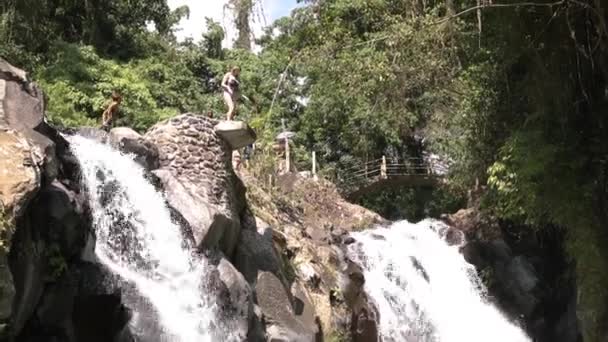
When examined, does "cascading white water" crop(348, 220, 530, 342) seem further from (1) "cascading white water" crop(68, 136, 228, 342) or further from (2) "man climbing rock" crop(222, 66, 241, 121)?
(1) "cascading white water" crop(68, 136, 228, 342)

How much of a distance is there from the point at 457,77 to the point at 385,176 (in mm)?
10591

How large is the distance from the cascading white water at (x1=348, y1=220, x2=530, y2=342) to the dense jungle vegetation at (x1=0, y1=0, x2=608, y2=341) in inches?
77.0

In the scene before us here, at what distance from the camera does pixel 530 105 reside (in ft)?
35.7

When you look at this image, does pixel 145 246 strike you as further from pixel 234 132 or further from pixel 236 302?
pixel 234 132

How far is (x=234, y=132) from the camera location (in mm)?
11297

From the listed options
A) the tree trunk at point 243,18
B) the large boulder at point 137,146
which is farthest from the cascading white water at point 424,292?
the tree trunk at point 243,18

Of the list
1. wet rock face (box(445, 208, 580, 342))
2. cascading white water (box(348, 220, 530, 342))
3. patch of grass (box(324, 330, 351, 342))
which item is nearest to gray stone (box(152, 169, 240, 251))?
patch of grass (box(324, 330, 351, 342))

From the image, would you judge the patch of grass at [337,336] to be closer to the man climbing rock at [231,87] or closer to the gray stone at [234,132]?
the gray stone at [234,132]

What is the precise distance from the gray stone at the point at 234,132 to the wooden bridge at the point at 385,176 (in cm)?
1154

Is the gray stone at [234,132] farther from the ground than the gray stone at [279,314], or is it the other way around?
the gray stone at [234,132]

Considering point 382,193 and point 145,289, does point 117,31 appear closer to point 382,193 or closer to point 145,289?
point 382,193

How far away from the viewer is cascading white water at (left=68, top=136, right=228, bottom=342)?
8.81 meters

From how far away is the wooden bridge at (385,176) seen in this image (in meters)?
23.1

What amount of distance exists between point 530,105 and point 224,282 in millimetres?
5254
